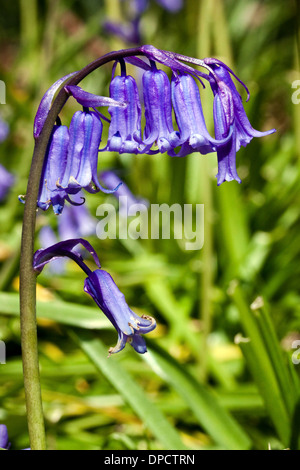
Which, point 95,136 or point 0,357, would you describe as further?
point 0,357

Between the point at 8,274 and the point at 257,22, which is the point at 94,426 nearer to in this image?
the point at 8,274

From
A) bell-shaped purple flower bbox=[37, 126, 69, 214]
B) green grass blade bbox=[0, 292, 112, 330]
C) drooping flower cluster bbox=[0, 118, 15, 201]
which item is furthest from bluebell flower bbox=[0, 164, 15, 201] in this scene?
bell-shaped purple flower bbox=[37, 126, 69, 214]

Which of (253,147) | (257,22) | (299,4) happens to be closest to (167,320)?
(253,147)

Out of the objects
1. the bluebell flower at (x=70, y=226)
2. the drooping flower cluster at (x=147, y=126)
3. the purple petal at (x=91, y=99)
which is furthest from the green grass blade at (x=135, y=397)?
the bluebell flower at (x=70, y=226)

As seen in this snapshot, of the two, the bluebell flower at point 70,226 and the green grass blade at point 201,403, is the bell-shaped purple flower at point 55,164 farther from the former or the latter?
the bluebell flower at point 70,226

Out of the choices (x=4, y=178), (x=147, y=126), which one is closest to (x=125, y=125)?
(x=147, y=126)

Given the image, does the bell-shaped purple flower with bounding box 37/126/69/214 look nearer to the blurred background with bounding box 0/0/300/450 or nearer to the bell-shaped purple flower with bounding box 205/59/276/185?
the bell-shaped purple flower with bounding box 205/59/276/185
